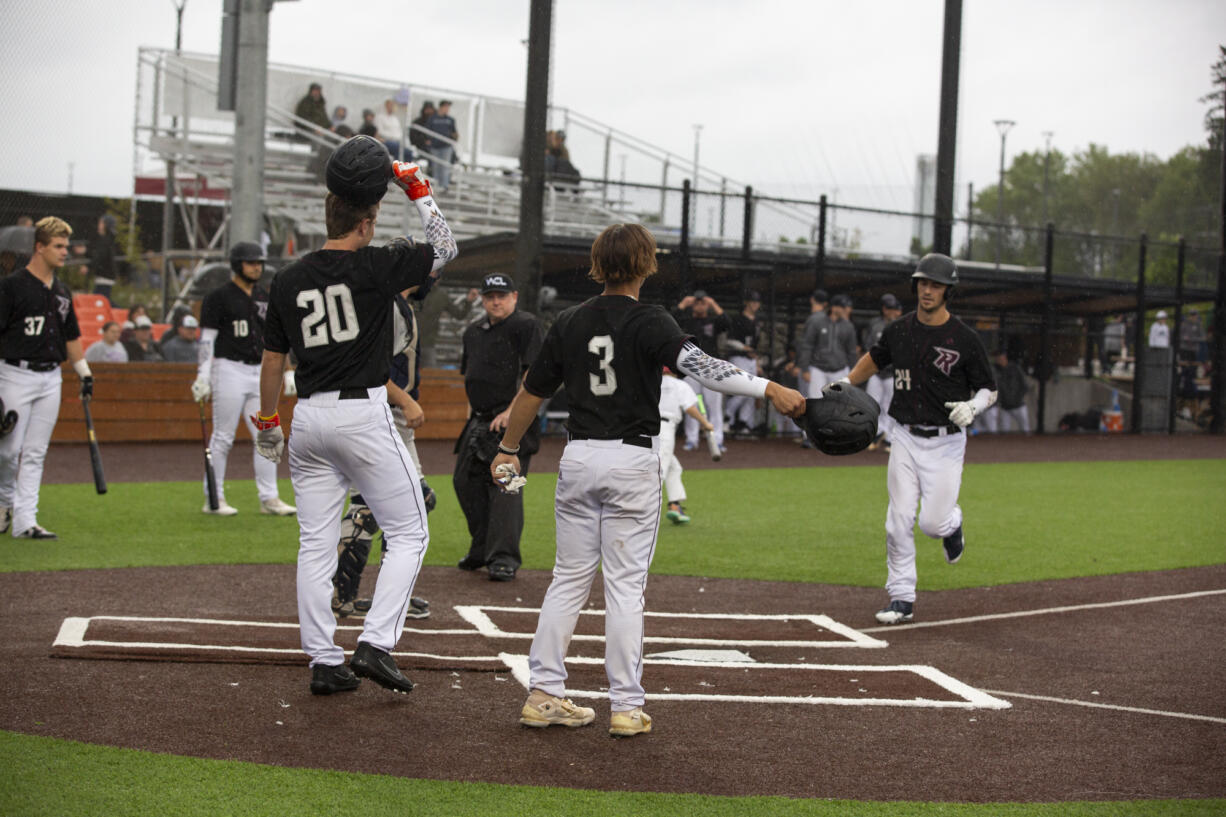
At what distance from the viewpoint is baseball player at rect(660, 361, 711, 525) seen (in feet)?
34.6

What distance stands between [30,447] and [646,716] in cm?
621

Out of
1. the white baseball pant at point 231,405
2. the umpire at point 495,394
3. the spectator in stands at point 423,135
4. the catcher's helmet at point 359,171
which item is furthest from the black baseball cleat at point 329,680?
the spectator in stands at point 423,135

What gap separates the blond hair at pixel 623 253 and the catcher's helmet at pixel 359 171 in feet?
3.36

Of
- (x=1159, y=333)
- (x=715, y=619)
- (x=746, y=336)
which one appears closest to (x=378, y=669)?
(x=715, y=619)

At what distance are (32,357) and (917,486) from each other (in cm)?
638

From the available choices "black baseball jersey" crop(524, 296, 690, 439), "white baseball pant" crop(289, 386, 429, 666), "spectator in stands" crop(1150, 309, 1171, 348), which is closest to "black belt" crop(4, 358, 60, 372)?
"white baseball pant" crop(289, 386, 429, 666)

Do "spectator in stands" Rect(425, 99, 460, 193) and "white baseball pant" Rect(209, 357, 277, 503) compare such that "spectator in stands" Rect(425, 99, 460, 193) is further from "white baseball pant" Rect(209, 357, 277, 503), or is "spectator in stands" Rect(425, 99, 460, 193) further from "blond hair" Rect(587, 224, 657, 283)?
"blond hair" Rect(587, 224, 657, 283)

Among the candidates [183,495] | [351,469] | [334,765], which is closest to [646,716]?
[334,765]

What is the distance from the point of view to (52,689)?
514 centimetres

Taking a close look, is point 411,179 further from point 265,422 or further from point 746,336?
point 746,336

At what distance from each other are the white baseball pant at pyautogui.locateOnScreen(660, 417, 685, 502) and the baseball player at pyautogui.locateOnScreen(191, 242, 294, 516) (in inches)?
133

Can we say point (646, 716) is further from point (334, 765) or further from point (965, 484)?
point (965, 484)

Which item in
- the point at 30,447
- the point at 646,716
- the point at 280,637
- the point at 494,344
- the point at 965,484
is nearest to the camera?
the point at 646,716

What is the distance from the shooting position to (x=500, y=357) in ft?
26.9
